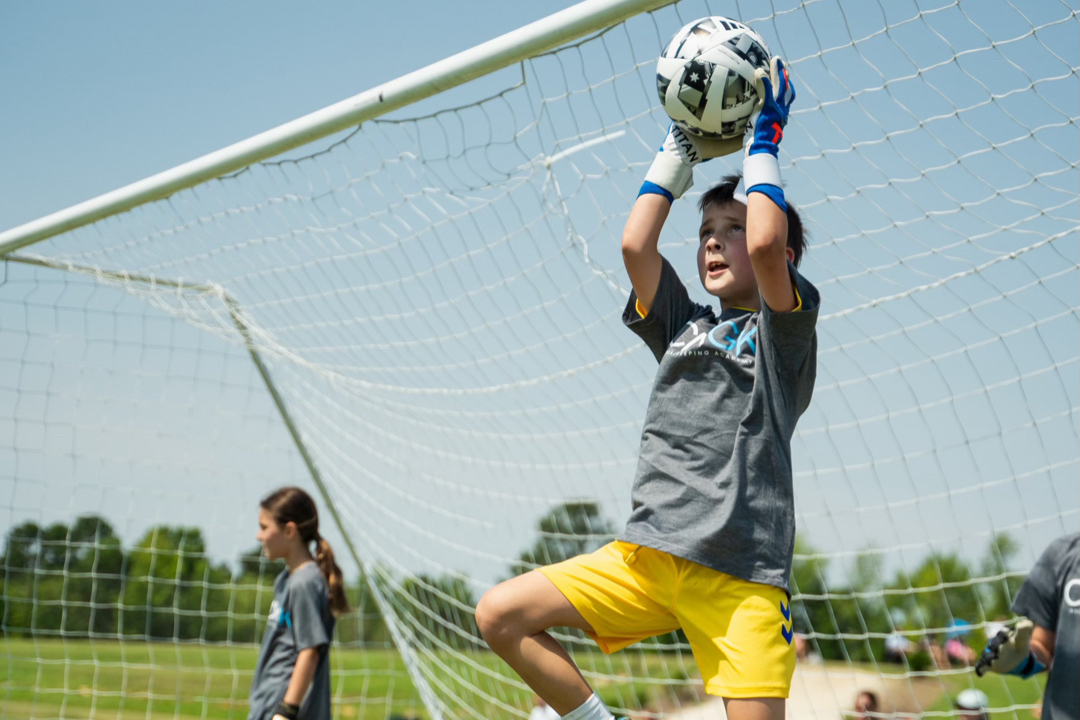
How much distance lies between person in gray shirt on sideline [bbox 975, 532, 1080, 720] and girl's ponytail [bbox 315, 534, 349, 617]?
2.47 metres

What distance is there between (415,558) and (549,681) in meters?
3.48

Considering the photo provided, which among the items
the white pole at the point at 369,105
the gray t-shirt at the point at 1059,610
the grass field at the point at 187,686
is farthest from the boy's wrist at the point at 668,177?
the grass field at the point at 187,686

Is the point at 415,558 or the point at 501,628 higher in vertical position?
the point at 415,558

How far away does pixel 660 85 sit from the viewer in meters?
2.45

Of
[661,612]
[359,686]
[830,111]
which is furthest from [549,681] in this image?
[359,686]

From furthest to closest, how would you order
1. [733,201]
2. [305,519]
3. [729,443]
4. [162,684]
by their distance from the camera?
[162,684] → [305,519] → [733,201] → [729,443]

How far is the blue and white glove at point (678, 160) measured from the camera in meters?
2.45

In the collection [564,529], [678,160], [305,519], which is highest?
[678,160]

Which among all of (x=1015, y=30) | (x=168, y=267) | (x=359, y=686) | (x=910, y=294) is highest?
(x=168, y=267)

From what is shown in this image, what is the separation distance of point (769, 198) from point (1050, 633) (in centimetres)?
177

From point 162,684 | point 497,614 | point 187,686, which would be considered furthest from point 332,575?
point 187,686

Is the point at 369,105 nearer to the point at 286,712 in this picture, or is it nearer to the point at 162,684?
the point at 286,712

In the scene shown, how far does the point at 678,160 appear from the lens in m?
2.45

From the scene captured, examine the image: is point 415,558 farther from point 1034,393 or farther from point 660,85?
point 660,85
